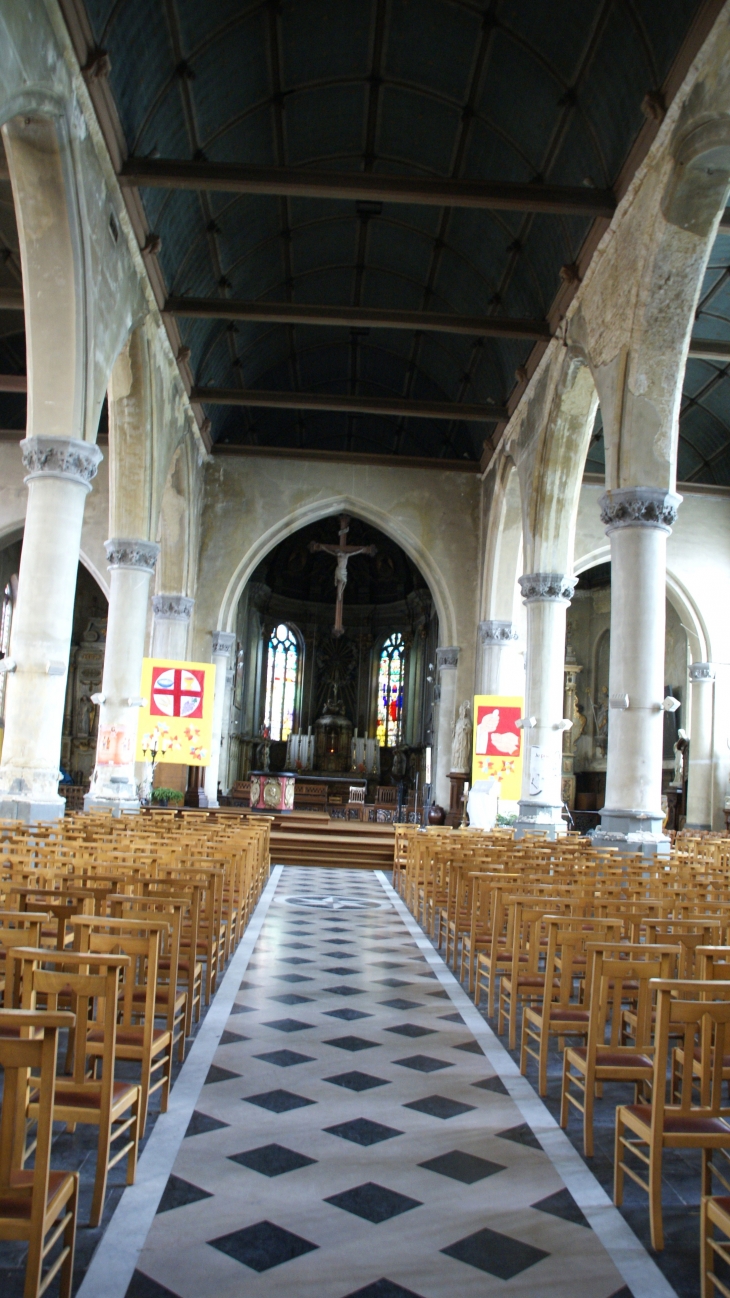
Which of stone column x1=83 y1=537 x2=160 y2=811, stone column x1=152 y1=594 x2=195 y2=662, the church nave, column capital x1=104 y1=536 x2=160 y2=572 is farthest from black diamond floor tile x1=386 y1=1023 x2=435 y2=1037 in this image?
stone column x1=152 y1=594 x2=195 y2=662

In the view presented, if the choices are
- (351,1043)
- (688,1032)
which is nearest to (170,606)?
(351,1043)

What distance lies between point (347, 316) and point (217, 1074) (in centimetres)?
1361

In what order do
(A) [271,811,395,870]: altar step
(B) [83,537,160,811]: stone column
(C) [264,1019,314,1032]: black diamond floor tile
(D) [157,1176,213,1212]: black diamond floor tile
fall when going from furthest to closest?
(A) [271,811,395,870]: altar step → (B) [83,537,160,811]: stone column → (C) [264,1019,314,1032]: black diamond floor tile → (D) [157,1176,213,1212]: black diamond floor tile

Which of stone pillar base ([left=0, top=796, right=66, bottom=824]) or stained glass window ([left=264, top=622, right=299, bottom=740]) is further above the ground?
stained glass window ([left=264, top=622, right=299, bottom=740])

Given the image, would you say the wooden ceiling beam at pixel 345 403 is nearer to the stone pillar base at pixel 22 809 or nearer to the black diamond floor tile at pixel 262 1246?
the stone pillar base at pixel 22 809

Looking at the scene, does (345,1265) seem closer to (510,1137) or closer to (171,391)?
(510,1137)

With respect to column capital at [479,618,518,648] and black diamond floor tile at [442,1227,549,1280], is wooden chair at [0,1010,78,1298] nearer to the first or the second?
black diamond floor tile at [442,1227,549,1280]

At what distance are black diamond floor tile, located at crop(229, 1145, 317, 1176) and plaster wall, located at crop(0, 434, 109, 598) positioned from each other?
1891cm

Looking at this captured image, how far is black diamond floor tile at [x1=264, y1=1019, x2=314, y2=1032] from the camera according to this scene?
6012 millimetres

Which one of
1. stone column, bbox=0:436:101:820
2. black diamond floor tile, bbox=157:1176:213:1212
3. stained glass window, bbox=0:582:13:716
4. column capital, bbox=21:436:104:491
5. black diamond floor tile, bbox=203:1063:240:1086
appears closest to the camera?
black diamond floor tile, bbox=157:1176:213:1212

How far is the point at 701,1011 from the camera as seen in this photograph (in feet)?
10.3

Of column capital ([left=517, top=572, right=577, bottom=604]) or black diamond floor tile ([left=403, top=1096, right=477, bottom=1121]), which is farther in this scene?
column capital ([left=517, top=572, right=577, bottom=604])

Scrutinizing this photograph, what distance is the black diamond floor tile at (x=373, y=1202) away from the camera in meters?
3.48

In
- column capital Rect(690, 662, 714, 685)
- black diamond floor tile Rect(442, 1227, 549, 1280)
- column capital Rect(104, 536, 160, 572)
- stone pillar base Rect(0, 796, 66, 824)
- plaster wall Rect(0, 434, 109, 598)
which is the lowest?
black diamond floor tile Rect(442, 1227, 549, 1280)
